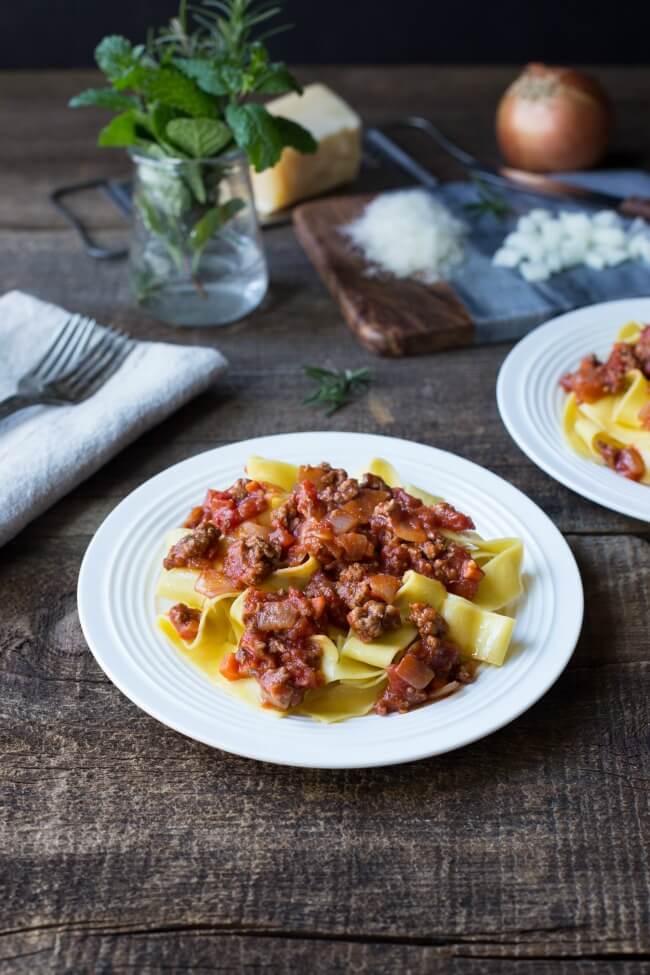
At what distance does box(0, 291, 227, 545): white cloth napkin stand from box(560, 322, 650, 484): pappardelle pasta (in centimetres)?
127

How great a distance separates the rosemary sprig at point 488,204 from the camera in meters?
5.02

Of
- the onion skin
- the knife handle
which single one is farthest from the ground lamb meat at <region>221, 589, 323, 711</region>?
the onion skin

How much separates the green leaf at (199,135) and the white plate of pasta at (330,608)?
1358 mm

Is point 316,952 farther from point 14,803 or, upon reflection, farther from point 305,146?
point 305,146

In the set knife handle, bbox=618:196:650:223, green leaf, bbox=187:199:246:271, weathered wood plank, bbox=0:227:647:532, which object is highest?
green leaf, bbox=187:199:246:271

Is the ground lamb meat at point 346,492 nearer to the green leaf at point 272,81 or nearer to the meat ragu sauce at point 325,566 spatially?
the meat ragu sauce at point 325,566

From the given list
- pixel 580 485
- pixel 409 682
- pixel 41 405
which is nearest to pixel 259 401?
pixel 41 405

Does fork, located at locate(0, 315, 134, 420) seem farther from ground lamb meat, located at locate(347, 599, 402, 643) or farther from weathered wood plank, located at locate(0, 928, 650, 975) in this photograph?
weathered wood plank, located at locate(0, 928, 650, 975)

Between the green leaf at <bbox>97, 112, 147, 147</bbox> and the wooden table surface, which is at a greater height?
the green leaf at <bbox>97, 112, 147, 147</bbox>

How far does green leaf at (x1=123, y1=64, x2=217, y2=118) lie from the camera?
147 inches

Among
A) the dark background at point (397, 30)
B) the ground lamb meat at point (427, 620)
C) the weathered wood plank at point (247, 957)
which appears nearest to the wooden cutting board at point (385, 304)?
the ground lamb meat at point (427, 620)

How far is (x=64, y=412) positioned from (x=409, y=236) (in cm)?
184

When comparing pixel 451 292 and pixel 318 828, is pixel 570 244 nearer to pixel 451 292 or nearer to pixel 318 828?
pixel 451 292

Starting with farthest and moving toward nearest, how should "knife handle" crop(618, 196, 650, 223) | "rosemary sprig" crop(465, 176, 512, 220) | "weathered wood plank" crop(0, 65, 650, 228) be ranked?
"weathered wood plank" crop(0, 65, 650, 228), "rosemary sprig" crop(465, 176, 512, 220), "knife handle" crop(618, 196, 650, 223)
